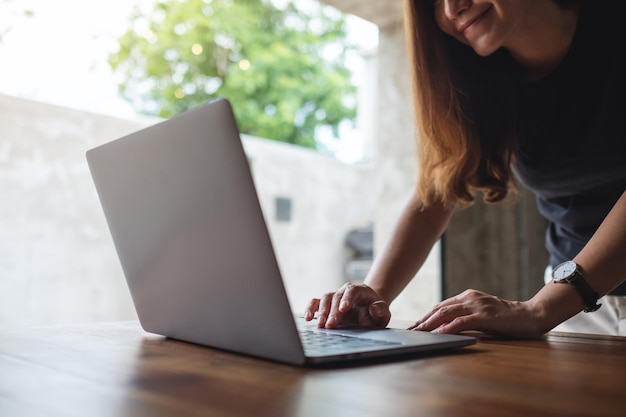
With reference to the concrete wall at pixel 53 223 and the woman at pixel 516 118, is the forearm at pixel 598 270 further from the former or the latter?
the concrete wall at pixel 53 223

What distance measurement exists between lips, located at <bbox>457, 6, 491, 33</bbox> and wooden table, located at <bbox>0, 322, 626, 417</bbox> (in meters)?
0.64

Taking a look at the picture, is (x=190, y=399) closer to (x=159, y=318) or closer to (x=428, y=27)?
(x=159, y=318)

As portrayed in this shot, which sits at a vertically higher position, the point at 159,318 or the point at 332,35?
the point at 332,35

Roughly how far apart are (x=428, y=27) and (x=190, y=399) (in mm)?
993

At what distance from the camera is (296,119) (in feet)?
31.0

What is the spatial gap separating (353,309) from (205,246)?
358 mm

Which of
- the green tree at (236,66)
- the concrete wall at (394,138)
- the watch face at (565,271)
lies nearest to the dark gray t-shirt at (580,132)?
the watch face at (565,271)

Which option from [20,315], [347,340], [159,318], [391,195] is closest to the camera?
[347,340]

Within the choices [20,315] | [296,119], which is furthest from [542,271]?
[296,119]

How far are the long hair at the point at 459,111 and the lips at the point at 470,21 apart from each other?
9cm

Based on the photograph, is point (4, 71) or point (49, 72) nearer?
point (4, 71)

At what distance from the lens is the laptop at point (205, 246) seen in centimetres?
58

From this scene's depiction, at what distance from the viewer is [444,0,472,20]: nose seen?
1.14 m

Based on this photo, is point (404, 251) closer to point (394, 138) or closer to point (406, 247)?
point (406, 247)
